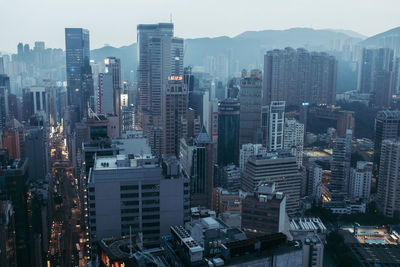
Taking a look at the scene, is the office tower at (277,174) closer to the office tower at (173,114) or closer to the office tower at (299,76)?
the office tower at (173,114)

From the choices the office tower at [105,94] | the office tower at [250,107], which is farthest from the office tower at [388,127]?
the office tower at [105,94]

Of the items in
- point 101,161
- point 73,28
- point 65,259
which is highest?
point 73,28

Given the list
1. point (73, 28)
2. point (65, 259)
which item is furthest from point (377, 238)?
point (73, 28)

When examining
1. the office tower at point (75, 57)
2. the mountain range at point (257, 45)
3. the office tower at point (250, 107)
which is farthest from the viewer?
the mountain range at point (257, 45)

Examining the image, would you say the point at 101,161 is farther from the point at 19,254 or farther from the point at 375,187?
the point at 375,187

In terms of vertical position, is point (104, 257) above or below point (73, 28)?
below
